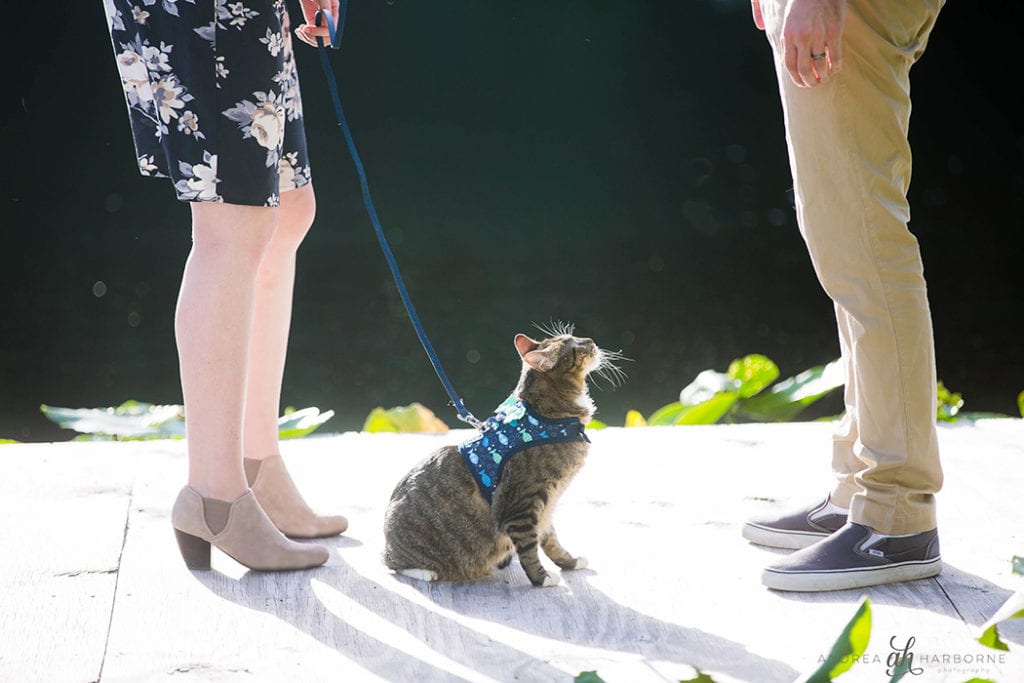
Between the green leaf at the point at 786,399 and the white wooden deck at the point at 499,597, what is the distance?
985 millimetres

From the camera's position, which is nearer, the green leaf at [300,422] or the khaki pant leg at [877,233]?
the khaki pant leg at [877,233]

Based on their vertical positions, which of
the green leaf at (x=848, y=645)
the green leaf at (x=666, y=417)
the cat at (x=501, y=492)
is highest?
the green leaf at (x=848, y=645)

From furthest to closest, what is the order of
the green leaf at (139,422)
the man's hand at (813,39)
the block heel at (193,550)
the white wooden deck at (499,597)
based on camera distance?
the green leaf at (139,422) < the block heel at (193,550) < the man's hand at (813,39) < the white wooden deck at (499,597)

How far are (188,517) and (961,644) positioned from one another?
1.39 m

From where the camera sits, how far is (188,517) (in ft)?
6.74

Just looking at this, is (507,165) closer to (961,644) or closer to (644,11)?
(644,11)

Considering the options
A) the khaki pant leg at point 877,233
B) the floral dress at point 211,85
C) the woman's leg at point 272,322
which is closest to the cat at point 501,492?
the woman's leg at point 272,322

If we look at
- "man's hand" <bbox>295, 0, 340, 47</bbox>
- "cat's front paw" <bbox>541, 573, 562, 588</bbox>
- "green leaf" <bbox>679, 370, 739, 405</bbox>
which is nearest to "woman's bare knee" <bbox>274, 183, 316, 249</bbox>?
"man's hand" <bbox>295, 0, 340, 47</bbox>

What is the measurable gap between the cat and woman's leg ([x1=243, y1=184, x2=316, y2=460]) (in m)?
0.35

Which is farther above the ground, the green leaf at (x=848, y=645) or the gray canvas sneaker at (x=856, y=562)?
the green leaf at (x=848, y=645)

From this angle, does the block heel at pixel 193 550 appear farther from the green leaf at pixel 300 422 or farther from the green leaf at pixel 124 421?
the green leaf at pixel 124 421

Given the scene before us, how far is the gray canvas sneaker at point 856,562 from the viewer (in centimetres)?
198

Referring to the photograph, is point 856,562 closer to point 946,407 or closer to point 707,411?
point 707,411

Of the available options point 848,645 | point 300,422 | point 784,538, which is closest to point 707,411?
point 300,422
